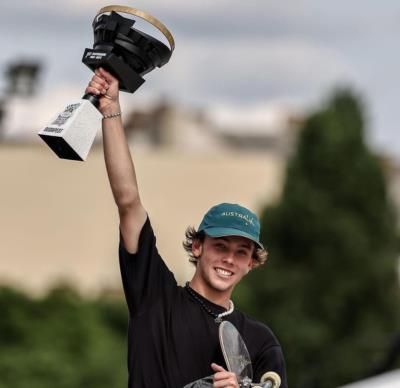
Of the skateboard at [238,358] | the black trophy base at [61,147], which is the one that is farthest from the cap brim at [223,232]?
the black trophy base at [61,147]

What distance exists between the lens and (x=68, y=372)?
22.4 meters

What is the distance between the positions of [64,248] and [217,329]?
44.8m

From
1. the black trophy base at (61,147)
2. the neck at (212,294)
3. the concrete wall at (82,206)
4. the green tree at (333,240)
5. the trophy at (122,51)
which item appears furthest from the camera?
the concrete wall at (82,206)

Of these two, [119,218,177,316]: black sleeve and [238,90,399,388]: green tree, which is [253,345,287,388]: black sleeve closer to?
[119,218,177,316]: black sleeve

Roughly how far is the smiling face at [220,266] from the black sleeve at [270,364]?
190 millimetres

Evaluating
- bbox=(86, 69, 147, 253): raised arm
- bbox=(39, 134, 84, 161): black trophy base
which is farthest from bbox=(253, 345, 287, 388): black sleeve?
bbox=(39, 134, 84, 161): black trophy base

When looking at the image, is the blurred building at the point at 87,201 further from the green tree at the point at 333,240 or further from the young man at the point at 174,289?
the young man at the point at 174,289

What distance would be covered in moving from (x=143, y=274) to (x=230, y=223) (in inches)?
11.0

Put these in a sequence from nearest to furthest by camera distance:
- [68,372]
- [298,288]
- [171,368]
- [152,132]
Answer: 1. [171,368]
2. [68,372]
3. [298,288]
4. [152,132]

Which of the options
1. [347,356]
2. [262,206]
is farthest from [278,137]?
[347,356]

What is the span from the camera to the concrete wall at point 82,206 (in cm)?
4738

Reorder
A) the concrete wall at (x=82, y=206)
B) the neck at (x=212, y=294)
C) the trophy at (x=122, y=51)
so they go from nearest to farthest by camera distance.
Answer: the trophy at (x=122, y=51)
the neck at (x=212, y=294)
the concrete wall at (x=82, y=206)

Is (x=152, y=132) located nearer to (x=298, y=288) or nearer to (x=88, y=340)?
(x=298, y=288)

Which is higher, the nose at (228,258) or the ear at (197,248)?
the ear at (197,248)
